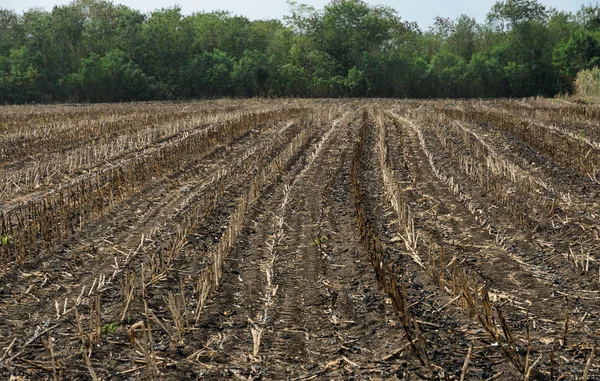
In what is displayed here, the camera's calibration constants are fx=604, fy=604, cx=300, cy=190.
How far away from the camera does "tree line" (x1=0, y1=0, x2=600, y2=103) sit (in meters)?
44.2

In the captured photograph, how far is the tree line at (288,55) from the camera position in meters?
44.2

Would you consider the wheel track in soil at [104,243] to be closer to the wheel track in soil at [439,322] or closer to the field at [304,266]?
the field at [304,266]

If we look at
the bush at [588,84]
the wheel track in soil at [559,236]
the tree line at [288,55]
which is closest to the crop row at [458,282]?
the wheel track in soil at [559,236]

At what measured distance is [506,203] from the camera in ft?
30.8

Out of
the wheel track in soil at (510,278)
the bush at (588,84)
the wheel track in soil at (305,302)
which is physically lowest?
the wheel track in soil at (305,302)

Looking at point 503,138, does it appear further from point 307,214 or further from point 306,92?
point 306,92

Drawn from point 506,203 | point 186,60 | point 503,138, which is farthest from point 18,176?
point 186,60

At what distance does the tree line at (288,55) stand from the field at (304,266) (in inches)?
1218

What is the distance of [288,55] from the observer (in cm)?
5009

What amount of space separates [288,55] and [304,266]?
44844mm

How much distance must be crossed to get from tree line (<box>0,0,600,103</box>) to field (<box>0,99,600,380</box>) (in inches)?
1218

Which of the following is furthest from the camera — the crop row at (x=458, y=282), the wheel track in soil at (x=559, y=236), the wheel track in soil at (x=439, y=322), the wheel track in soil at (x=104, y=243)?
the wheel track in soil at (x=559, y=236)

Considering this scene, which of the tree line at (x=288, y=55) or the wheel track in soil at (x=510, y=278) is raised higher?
the tree line at (x=288, y=55)

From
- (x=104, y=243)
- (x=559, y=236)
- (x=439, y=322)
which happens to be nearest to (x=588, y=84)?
(x=559, y=236)
